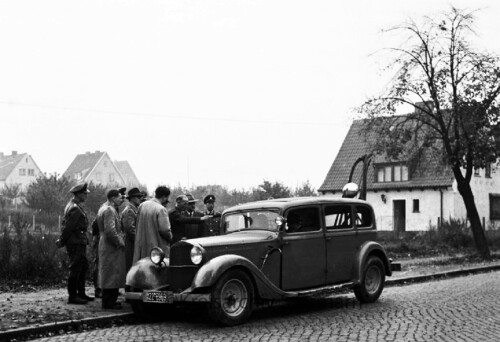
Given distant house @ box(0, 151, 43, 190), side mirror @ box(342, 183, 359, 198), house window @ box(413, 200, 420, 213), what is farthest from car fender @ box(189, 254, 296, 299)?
distant house @ box(0, 151, 43, 190)

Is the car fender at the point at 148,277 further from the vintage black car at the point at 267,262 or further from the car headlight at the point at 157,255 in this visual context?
the car headlight at the point at 157,255

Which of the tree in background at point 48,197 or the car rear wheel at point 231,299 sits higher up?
the tree in background at point 48,197

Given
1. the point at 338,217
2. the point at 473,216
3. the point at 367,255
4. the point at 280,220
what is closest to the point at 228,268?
the point at 280,220

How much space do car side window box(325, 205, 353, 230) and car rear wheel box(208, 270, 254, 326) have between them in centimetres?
220

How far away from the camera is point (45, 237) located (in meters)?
15.8

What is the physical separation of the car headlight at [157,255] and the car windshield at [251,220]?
5.15ft

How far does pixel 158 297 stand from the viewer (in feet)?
32.9

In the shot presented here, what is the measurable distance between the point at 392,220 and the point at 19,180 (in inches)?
3105

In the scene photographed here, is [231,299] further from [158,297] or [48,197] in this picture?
[48,197]

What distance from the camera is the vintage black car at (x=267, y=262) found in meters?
10.1

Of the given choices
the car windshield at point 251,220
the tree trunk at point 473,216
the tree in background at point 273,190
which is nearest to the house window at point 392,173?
the tree in background at point 273,190

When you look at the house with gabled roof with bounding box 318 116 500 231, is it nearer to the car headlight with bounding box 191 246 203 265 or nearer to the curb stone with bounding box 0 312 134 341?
the car headlight with bounding box 191 246 203 265

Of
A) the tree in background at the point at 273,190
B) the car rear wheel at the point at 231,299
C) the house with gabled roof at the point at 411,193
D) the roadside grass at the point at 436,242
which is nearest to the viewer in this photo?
the car rear wheel at the point at 231,299

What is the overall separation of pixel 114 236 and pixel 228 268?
A: 7.17 ft
